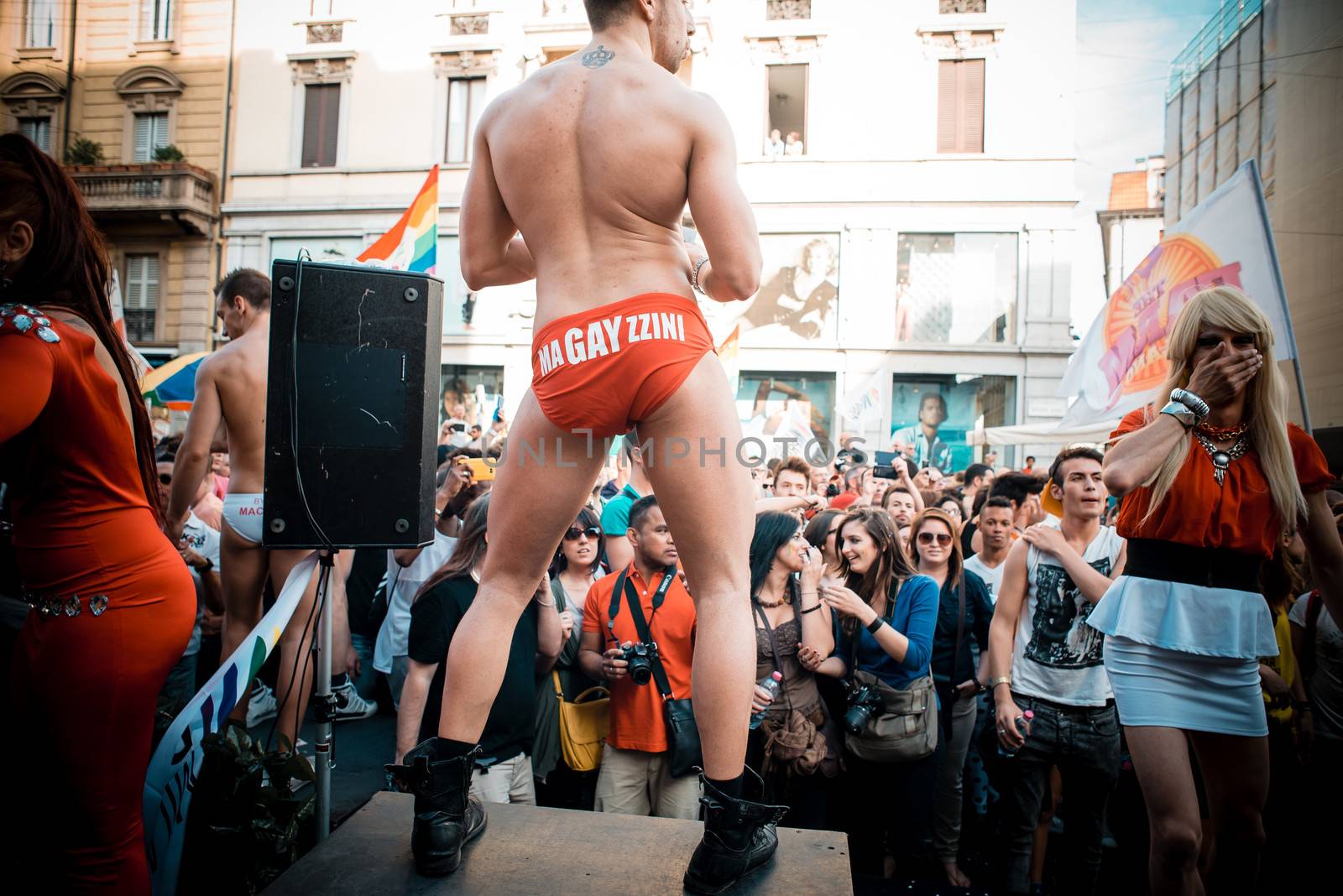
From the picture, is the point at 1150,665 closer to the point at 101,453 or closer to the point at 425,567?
the point at 101,453

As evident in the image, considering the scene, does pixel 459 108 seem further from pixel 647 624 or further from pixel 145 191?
pixel 647 624

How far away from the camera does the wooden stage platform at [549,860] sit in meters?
2.00

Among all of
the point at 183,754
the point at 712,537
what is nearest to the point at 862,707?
the point at 712,537

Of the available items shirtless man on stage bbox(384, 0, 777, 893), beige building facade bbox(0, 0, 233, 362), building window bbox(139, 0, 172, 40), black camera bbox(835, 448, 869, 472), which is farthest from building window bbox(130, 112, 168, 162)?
shirtless man on stage bbox(384, 0, 777, 893)

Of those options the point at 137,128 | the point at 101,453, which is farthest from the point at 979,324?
the point at 137,128

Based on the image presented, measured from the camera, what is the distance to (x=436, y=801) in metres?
2.05

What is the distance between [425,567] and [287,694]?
1624mm

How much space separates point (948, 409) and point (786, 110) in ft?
28.9

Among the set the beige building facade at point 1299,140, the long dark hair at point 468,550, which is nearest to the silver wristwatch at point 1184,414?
the long dark hair at point 468,550

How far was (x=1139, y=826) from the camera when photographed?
454 centimetres

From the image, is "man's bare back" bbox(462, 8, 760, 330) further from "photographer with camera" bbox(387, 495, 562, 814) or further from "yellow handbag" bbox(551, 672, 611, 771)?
"yellow handbag" bbox(551, 672, 611, 771)

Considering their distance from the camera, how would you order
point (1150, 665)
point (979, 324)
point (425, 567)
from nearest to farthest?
1. point (1150, 665)
2. point (425, 567)
3. point (979, 324)

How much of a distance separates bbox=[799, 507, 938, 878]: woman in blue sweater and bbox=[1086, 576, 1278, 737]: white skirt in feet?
4.49

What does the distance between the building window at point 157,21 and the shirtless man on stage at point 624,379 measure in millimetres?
26715
